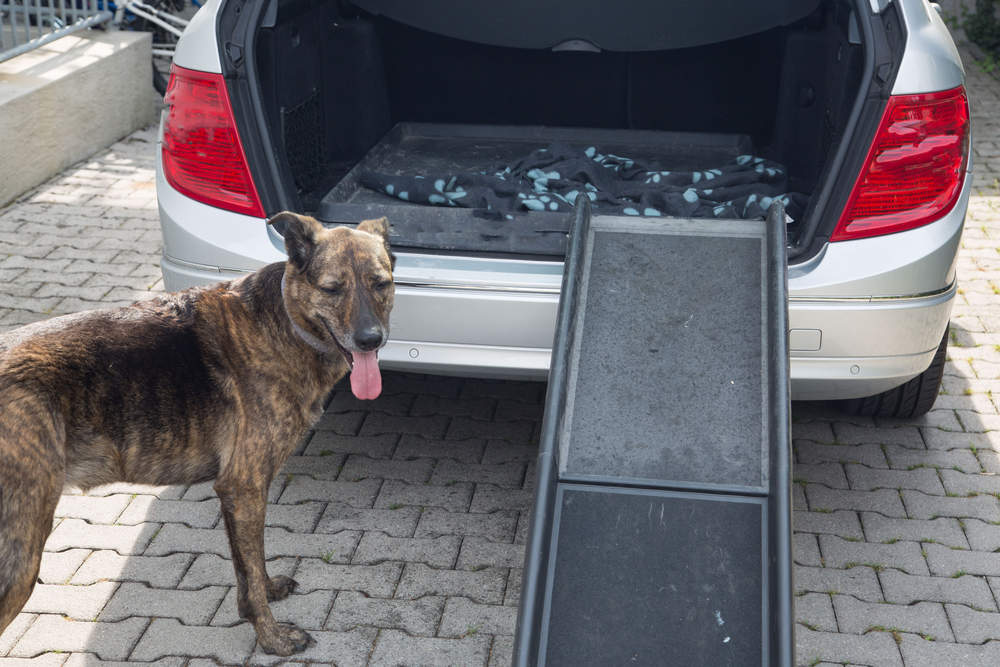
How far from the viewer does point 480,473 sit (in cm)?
416

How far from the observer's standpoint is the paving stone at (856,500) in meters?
3.95

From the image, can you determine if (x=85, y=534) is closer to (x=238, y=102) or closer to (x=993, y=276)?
(x=238, y=102)

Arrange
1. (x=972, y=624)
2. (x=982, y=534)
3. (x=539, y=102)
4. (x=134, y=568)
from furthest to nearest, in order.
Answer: (x=539, y=102) → (x=982, y=534) → (x=134, y=568) → (x=972, y=624)

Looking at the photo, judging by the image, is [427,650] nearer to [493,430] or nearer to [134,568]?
[134,568]

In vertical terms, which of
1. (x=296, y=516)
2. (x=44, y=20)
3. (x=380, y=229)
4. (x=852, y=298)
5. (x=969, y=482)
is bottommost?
(x=44, y=20)

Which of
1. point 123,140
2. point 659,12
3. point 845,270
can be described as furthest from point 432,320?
point 123,140

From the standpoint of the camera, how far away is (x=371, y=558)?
11.9 ft

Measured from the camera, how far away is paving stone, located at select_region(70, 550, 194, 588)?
350 cm

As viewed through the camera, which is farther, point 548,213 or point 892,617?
point 548,213

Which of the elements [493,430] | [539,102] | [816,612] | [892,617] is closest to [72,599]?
[493,430]

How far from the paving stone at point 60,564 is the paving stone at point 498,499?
135 cm

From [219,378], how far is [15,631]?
3.38 feet

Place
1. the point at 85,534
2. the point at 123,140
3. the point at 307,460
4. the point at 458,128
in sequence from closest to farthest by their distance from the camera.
Result: the point at 85,534
the point at 307,460
the point at 458,128
the point at 123,140

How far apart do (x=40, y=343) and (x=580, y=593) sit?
1.55 meters
